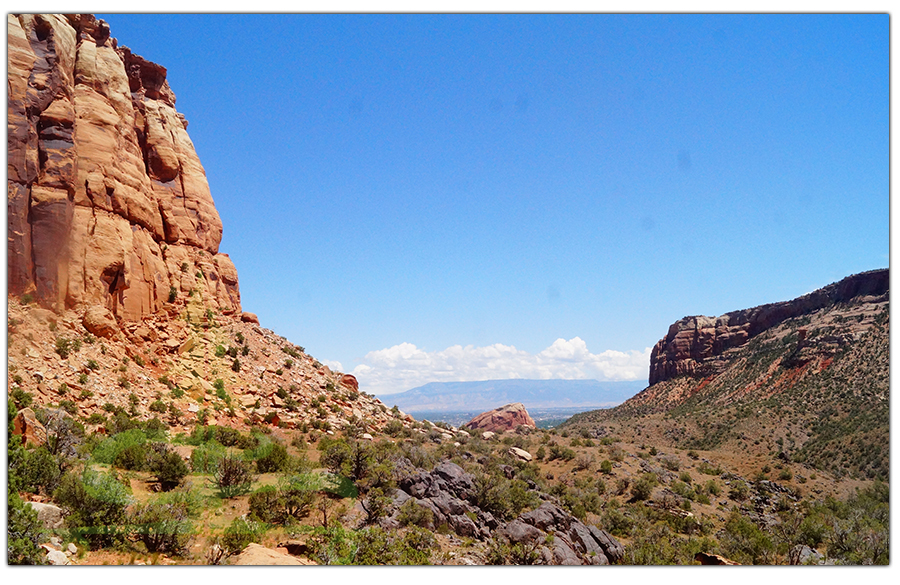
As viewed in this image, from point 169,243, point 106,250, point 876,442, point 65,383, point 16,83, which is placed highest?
point 16,83

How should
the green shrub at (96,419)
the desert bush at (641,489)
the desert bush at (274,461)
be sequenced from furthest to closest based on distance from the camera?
the desert bush at (641,489) < the green shrub at (96,419) < the desert bush at (274,461)

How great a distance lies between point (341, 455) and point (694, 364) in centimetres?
7902

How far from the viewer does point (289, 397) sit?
80.6ft

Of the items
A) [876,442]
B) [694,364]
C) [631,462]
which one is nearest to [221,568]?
[631,462]

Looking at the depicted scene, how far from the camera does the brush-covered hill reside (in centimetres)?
3300

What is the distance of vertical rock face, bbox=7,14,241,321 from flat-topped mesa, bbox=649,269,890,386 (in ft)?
237

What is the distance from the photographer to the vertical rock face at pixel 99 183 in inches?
686


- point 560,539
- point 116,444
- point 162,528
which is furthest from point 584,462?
point 162,528

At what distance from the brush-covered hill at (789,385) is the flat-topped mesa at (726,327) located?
0.18m

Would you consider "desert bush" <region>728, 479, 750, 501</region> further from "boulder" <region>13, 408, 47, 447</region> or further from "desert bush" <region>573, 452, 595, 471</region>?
"boulder" <region>13, 408, 47, 447</region>

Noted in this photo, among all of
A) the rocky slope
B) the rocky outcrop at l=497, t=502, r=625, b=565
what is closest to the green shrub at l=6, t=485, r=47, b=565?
the rocky slope

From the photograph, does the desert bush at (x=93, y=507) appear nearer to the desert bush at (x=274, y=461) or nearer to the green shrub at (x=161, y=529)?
the green shrub at (x=161, y=529)

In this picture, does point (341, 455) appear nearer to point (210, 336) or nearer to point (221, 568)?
point (221, 568)

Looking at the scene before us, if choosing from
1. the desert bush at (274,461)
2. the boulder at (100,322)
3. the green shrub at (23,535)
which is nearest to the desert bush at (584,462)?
the desert bush at (274,461)
